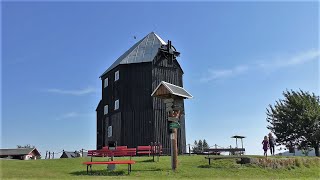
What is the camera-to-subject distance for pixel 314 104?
45406 mm

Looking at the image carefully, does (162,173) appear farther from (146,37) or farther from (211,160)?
(146,37)

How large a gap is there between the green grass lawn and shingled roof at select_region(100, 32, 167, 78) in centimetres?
1624

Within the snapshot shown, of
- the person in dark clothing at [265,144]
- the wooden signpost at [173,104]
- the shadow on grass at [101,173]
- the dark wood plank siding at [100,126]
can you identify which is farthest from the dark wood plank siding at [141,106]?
the shadow on grass at [101,173]

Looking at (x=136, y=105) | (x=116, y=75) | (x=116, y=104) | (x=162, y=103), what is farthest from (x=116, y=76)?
(x=162, y=103)

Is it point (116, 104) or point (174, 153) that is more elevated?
point (116, 104)

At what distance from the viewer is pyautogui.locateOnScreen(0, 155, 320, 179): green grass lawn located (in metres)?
19.7

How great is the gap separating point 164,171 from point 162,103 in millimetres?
17309

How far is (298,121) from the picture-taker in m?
44.3

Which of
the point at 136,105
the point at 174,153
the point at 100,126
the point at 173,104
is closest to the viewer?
the point at 174,153

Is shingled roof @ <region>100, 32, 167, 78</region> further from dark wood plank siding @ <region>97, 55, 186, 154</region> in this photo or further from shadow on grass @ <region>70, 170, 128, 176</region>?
shadow on grass @ <region>70, 170, 128, 176</region>

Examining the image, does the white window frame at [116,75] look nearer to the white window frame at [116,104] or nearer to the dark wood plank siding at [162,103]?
the white window frame at [116,104]

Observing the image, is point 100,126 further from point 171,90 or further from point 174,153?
point 174,153

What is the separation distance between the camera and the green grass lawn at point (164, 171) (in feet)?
64.6

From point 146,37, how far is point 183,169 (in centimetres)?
2404
